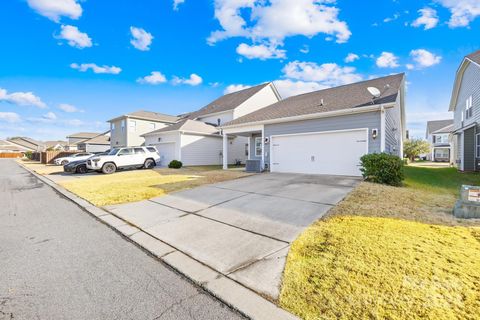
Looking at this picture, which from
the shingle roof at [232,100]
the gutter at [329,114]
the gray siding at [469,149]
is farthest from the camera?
the shingle roof at [232,100]

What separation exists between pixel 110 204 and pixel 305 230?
520 centimetres

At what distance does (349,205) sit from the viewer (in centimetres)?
506

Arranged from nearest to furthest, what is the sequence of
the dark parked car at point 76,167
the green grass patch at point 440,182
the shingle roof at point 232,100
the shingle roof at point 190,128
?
the green grass patch at point 440,182 < the dark parked car at point 76,167 < the shingle roof at point 190,128 < the shingle roof at point 232,100

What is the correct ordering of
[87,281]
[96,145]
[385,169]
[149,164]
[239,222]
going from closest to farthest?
[87,281]
[239,222]
[385,169]
[149,164]
[96,145]

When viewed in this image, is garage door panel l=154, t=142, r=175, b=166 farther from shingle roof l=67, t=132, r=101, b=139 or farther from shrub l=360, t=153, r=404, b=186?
shingle roof l=67, t=132, r=101, b=139

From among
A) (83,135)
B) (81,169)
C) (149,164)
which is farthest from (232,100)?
(83,135)

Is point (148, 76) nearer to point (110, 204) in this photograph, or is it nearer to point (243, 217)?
point (110, 204)

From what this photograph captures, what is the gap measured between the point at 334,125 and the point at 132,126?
22.2m

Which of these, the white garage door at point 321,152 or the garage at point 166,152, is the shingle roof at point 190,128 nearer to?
the garage at point 166,152

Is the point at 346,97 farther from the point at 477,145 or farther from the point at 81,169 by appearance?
the point at 81,169

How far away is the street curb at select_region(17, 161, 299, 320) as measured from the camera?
199cm

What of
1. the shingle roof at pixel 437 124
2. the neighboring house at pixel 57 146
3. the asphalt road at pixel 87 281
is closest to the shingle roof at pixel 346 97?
the asphalt road at pixel 87 281

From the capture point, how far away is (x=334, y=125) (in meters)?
10.2

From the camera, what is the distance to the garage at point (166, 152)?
60.0ft
